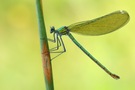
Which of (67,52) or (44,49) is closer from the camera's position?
(44,49)

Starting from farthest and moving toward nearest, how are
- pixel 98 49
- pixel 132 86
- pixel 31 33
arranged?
pixel 31 33
pixel 98 49
pixel 132 86

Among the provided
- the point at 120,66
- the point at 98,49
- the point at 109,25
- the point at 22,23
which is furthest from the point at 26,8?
the point at 109,25

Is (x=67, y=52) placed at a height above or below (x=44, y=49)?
above

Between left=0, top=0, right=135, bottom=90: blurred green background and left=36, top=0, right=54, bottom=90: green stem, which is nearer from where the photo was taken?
left=36, top=0, right=54, bottom=90: green stem

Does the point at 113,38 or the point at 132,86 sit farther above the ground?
the point at 113,38

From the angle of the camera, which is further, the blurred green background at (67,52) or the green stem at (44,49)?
the blurred green background at (67,52)

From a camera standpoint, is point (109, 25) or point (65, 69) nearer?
point (109, 25)

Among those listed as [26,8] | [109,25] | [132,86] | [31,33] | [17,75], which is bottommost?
[132,86]

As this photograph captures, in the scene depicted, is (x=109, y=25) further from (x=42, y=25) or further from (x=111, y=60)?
(x=111, y=60)
